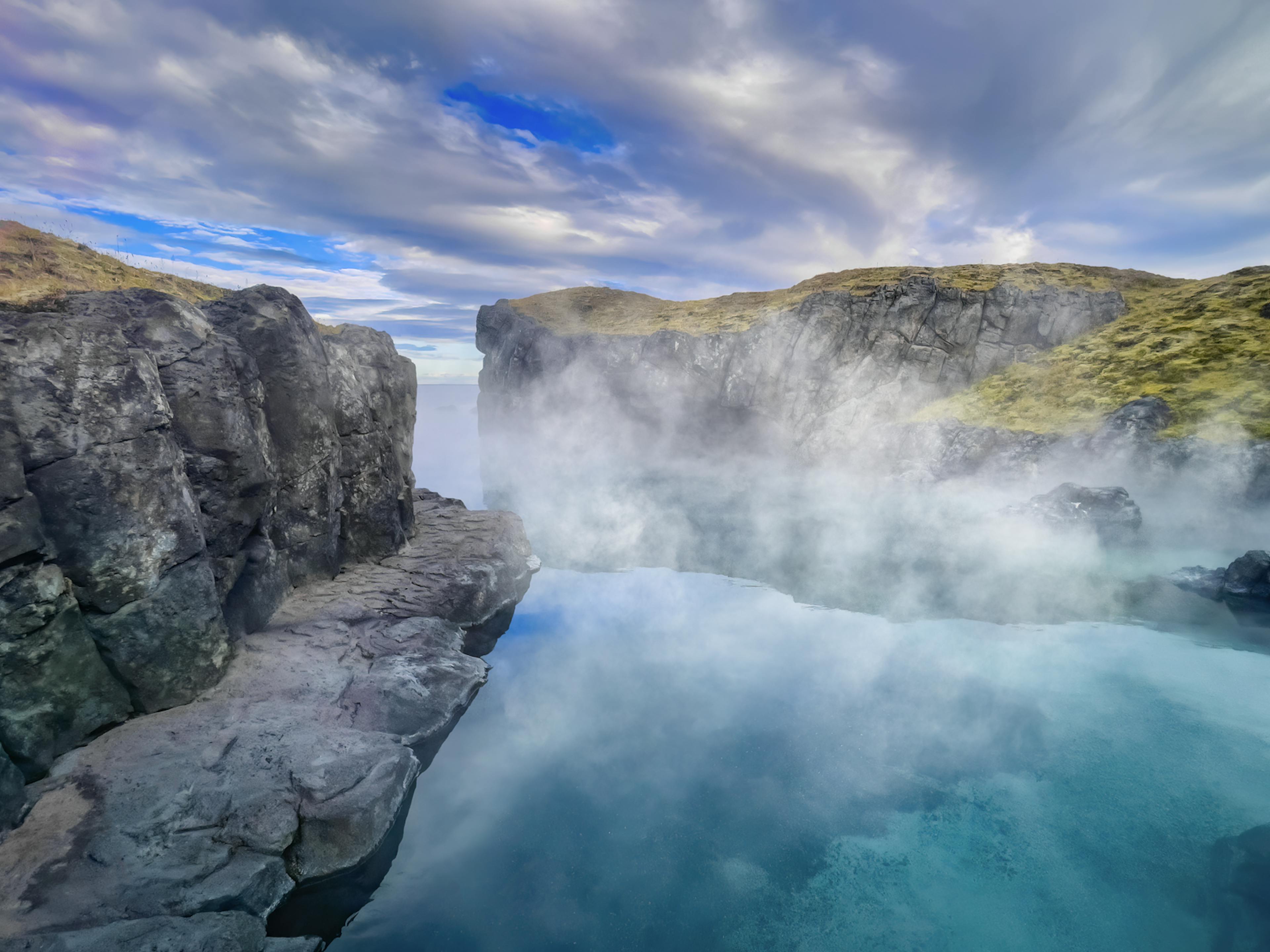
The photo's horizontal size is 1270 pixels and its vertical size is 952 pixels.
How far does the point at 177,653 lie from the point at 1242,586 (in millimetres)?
35086

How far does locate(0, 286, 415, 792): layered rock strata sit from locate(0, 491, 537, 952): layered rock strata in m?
0.84

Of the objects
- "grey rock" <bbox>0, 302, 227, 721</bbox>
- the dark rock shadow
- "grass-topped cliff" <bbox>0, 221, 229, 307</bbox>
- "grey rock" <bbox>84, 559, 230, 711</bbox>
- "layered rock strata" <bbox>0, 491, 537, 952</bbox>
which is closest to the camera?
"layered rock strata" <bbox>0, 491, 537, 952</bbox>

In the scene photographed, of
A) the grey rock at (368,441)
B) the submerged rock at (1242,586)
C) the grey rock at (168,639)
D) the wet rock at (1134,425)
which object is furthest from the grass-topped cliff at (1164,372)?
the grey rock at (168,639)

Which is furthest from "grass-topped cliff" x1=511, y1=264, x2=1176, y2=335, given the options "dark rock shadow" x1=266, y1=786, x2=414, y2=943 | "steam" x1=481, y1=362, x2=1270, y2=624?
"dark rock shadow" x1=266, y1=786, x2=414, y2=943

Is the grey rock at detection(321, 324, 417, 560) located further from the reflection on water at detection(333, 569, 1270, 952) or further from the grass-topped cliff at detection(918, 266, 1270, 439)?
the grass-topped cliff at detection(918, 266, 1270, 439)

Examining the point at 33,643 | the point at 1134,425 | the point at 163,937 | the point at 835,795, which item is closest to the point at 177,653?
the point at 33,643

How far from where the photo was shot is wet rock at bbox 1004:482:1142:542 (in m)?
29.7

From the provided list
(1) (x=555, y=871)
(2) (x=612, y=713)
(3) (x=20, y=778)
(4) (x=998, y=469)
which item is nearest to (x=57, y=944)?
(3) (x=20, y=778)

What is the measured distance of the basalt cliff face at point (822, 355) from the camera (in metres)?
52.1

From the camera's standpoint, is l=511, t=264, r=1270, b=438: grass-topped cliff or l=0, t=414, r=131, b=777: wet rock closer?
l=0, t=414, r=131, b=777: wet rock

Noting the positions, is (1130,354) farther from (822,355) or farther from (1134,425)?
(822,355)

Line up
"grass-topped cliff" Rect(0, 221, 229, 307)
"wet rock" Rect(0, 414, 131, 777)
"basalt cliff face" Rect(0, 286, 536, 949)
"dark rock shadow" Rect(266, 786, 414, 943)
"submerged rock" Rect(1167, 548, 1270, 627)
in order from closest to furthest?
"basalt cliff face" Rect(0, 286, 536, 949)
"wet rock" Rect(0, 414, 131, 777)
"dark rock shadow" Rect(266, 786, 414, 943)
"grass-topped cliff" Rect(0, 221, 229, 307)
"submerged rock" Rect(1167, 548, 1270, 627)

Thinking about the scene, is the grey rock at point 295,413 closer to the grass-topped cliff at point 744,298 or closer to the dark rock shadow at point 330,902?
the dark rock shadow at point 330,902

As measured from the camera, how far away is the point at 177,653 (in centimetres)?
1122
